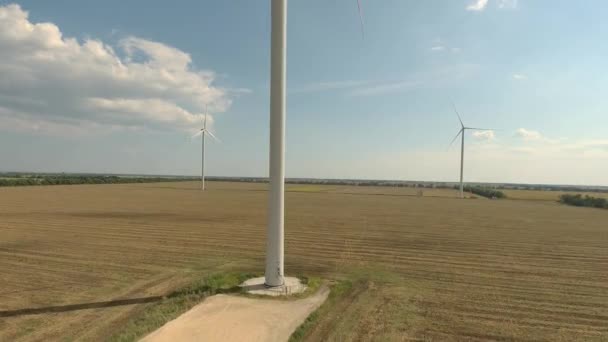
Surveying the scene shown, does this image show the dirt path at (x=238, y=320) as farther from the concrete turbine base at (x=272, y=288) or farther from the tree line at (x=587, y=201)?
the tree line at (x=587, y=201)

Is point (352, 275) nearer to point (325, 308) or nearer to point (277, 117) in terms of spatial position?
point (325, 308)

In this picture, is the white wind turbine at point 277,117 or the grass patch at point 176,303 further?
the white wind turbine at point 277,117

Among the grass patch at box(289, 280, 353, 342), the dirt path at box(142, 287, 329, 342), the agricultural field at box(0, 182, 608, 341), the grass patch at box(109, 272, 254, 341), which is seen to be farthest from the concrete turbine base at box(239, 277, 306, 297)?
the agricultural field at box(0, 182, 608, 341)

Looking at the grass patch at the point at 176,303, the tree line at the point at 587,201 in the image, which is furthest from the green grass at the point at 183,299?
the tree line at the point at 587,201

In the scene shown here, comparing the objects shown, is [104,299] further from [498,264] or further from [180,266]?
[498,264]

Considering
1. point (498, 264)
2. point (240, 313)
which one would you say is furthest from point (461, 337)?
point (498, 264)

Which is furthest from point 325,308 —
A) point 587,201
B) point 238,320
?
point 587,201
